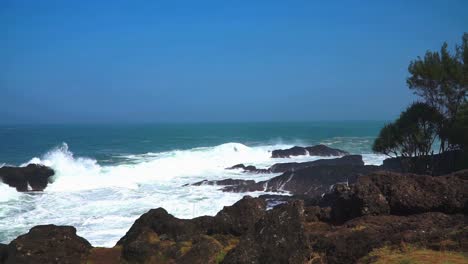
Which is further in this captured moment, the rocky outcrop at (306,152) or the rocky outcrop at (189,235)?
the rocky outcrop at (306,152)

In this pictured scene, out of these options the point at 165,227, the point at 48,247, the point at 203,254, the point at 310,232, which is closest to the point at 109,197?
the point at 165,227

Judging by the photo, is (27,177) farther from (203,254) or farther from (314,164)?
(203,254)

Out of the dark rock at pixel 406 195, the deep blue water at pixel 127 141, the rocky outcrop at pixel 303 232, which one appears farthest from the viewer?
the deep blue water at pixel 127 141

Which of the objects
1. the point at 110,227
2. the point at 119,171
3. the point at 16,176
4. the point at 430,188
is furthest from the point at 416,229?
the point at 119,171

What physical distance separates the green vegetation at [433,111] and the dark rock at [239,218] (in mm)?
16585

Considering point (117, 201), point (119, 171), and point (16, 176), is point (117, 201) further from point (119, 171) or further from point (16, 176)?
point (119, 171)

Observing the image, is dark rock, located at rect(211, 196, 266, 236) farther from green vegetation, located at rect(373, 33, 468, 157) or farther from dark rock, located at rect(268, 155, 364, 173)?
dark rock, located at rect(268, 155, 364, 173)

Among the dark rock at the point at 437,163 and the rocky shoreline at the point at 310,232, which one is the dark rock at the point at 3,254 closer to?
the rocky shoreline at the point at 310,232

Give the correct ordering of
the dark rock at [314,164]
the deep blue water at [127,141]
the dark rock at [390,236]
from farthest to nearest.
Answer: the deep blue water at [127,141], the dark rock at [314,164], the dark rock at [390,236]

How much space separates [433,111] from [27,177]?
3440 centimetres

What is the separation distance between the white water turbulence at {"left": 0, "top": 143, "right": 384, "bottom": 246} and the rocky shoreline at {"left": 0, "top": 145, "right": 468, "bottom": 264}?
7.16 m

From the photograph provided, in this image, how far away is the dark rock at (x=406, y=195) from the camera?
33.4ft

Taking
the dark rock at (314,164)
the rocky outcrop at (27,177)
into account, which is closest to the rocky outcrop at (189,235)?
the rocky outcrop at (27,177)

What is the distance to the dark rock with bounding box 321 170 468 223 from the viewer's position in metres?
10.2
